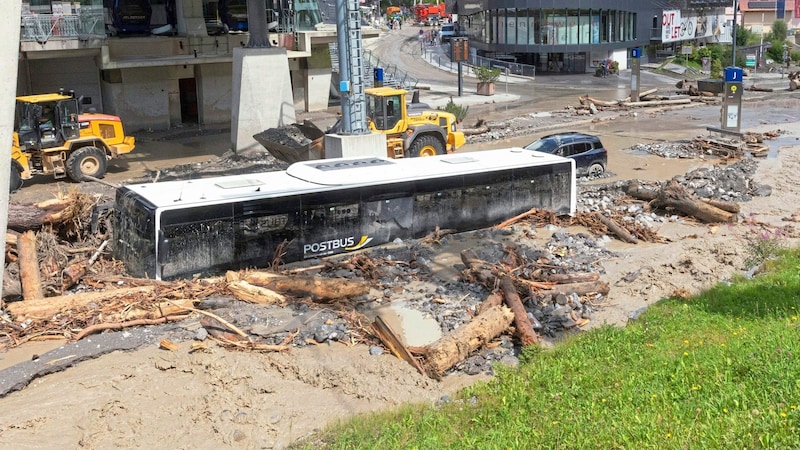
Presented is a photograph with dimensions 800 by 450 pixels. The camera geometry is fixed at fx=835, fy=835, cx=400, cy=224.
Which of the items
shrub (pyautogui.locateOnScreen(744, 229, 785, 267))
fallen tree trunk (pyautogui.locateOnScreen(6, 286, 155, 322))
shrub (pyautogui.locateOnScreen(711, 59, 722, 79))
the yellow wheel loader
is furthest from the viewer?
shrub (pyautogui.locateOnScreen(711, 59, 722, 79))

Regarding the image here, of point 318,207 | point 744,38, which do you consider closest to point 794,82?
point 744,38

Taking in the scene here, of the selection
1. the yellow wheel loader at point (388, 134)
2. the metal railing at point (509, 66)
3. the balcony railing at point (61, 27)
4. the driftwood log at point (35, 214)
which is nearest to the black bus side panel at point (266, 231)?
the driftwood log at point (35, 214)

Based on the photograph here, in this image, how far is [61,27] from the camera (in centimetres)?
3494

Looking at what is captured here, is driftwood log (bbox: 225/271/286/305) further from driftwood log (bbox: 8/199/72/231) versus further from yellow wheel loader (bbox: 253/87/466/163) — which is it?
yellow wheel loader (bbox: 253/87/466/163)

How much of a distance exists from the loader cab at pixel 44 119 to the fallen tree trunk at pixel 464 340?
18626 mm

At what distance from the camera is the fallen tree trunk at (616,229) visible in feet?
66.9

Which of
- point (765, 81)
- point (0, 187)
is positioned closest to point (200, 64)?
point (0, 187)

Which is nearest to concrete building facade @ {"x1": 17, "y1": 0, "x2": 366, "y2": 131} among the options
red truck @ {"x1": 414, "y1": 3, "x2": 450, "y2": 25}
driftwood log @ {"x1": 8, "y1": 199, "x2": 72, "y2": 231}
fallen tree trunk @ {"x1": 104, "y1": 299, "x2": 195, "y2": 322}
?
driftwood log @ {"x1": 8, "y1": 199, "x2": 72, "y2": 231}

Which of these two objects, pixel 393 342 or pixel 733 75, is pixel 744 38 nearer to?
pixel 733 75

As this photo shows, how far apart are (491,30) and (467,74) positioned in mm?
7405

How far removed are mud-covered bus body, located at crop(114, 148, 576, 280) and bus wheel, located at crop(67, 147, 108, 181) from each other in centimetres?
1199

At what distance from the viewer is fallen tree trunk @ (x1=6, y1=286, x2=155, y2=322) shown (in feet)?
46.7

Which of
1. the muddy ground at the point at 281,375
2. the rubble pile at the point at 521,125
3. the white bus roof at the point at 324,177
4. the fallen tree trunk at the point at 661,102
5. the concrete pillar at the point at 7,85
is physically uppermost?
the concrete pillar at the point at 7,85

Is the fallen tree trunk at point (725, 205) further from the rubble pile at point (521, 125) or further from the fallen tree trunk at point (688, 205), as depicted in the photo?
the rubble pile at point (521, 125)
